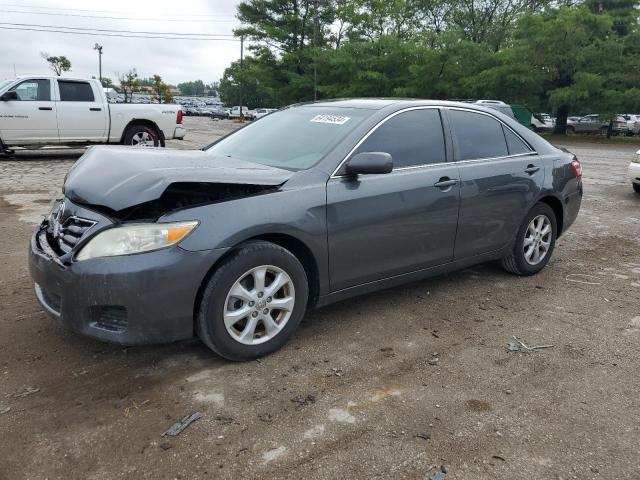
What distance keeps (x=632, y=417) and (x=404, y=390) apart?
1144 mm

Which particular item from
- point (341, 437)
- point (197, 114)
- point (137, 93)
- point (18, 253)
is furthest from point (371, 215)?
point (137, 93)

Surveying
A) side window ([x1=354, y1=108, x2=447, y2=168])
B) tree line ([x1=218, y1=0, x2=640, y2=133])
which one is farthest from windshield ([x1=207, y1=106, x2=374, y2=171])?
tree line ([x1=218, y1=0, x2=640, y2=133])

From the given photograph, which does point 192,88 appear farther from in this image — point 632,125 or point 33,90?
point 33,90

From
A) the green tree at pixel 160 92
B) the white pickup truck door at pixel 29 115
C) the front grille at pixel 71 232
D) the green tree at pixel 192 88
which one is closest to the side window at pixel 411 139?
the front grille at pixel 71 232

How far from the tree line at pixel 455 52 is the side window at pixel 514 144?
85.7 feet

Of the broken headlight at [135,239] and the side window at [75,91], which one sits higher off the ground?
the side window at [75,91]

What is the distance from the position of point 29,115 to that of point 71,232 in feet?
32.7

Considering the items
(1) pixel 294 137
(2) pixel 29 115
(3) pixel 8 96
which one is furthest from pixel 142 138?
(1) pixel 294 137

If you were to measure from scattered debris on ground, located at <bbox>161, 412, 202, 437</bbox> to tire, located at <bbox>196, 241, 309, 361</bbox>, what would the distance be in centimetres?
47

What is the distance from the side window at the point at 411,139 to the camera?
12.5 feet

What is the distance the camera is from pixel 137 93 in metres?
83.6

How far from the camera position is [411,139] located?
4.02m

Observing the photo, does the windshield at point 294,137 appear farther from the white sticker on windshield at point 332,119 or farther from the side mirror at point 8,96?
the side mirror at point 8,96

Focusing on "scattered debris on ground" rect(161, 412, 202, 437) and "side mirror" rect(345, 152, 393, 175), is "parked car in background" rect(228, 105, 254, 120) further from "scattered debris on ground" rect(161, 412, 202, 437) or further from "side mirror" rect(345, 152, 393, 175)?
"scattered debris on ground" rect(161, 412, 202, 437)
